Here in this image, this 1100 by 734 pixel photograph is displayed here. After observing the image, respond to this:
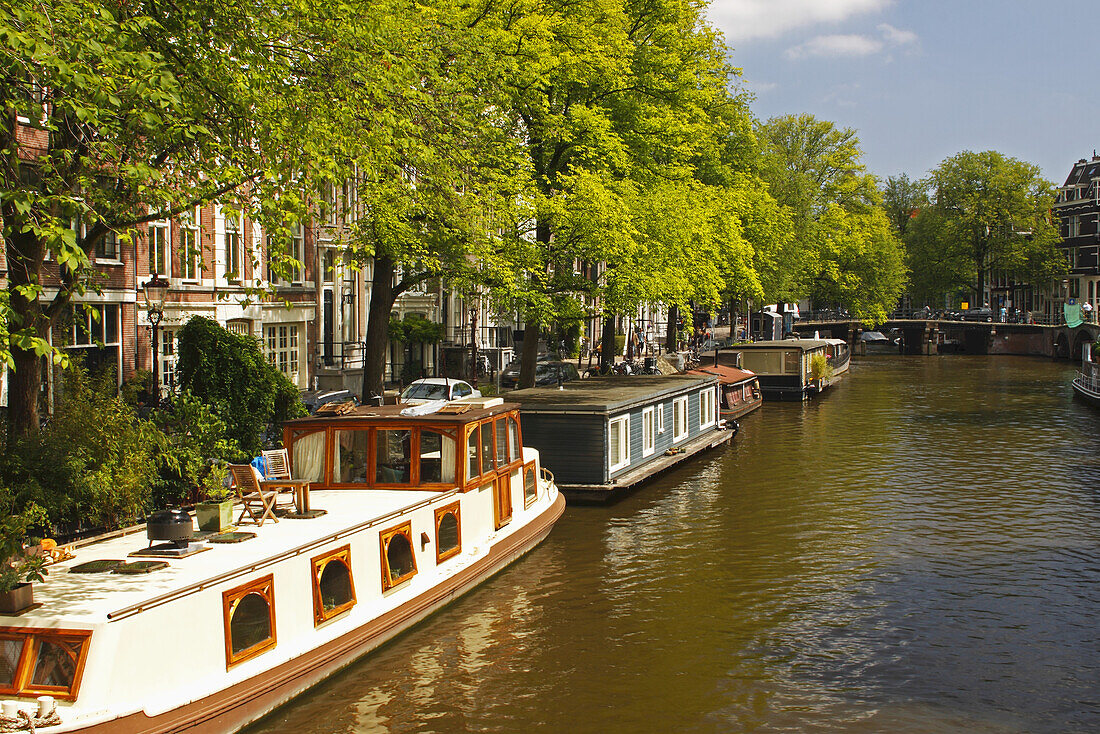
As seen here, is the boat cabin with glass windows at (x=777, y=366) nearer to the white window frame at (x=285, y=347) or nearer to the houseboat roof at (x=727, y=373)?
the houseboat roof at (x=727, y=373)

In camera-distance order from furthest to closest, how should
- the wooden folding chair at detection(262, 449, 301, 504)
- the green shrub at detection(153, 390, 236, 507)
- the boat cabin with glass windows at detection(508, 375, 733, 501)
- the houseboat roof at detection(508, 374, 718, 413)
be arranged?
the houseboat roof at detection(508, 374, 718, 413), the boat cabin with glass windows at detection(508, 375, 733, 501), the green shrub at detection(153, 390, 236, 507), the wooden folding chair at detection(262, 449, 301, 504)

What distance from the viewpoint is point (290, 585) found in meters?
12.1

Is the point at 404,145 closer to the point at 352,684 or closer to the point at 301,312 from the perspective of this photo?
the point at 352,684

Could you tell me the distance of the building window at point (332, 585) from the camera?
12648 millimetres

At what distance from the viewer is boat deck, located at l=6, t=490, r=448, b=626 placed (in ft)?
32.5

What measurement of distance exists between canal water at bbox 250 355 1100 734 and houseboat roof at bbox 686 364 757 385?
532 inches

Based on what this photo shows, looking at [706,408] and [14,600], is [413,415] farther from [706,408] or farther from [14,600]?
[706,408]

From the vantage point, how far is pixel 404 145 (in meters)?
19.2

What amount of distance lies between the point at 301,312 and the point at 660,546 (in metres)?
22.7

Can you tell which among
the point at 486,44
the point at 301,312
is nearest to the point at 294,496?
the point at 486,44

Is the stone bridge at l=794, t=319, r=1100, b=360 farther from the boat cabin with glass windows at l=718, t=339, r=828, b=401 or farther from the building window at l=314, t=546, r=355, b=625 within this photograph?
the building window at l=314, t=546, r=355, b=625

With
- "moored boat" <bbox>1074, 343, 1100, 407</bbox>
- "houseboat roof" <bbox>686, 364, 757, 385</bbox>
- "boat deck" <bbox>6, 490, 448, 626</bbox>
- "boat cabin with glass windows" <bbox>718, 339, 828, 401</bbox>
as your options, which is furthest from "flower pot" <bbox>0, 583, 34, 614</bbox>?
"moored boat" <bbox>1074, 343, 1100, 407</bbox>

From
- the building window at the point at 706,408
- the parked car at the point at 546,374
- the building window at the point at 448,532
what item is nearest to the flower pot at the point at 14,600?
the building window at the point at 448,532

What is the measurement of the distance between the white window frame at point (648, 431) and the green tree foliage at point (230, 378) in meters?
10.8
